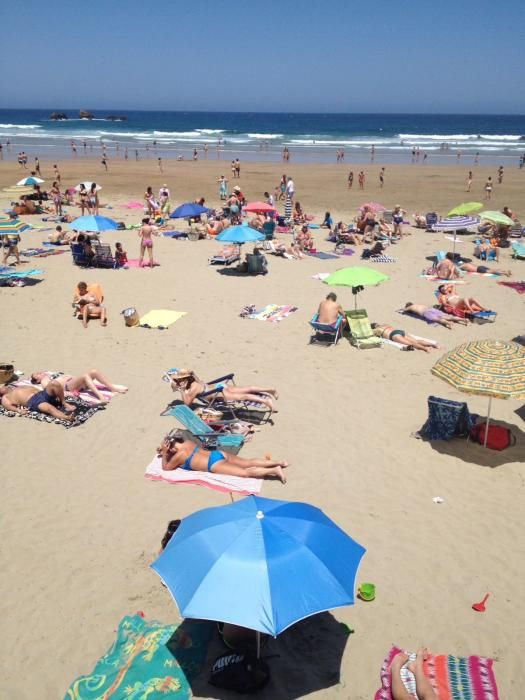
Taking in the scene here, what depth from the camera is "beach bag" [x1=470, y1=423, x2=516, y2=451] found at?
6.96m

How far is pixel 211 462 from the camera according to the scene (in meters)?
6.43

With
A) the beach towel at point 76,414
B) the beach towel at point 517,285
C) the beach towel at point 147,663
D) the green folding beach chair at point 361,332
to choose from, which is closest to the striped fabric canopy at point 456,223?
the beach towel at point 517,285

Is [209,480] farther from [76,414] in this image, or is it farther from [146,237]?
[146,237]

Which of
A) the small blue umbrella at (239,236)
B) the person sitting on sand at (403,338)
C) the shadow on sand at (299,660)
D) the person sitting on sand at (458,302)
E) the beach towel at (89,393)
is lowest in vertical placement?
the shadow on sand at (299,660)

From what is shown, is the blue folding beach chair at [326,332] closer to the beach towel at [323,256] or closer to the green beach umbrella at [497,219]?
the beach towel at [323,256]

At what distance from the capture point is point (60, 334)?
10609mm

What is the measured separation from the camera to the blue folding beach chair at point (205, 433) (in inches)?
273

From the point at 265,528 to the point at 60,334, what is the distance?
772 cm

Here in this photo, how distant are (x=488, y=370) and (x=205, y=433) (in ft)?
10.9

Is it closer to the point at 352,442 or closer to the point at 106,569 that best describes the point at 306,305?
the point at 352,442

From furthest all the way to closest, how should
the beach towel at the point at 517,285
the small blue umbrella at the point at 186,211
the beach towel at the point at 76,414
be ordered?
the small blue umbrella at the point at 186,211 → the beach towel at the point at 517,285 → the beach towel at the point at 76,414

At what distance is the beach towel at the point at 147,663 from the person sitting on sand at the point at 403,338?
652 centimetres

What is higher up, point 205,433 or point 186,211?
point 186,211

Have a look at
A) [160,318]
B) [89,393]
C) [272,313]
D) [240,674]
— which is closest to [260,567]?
[240,674]
